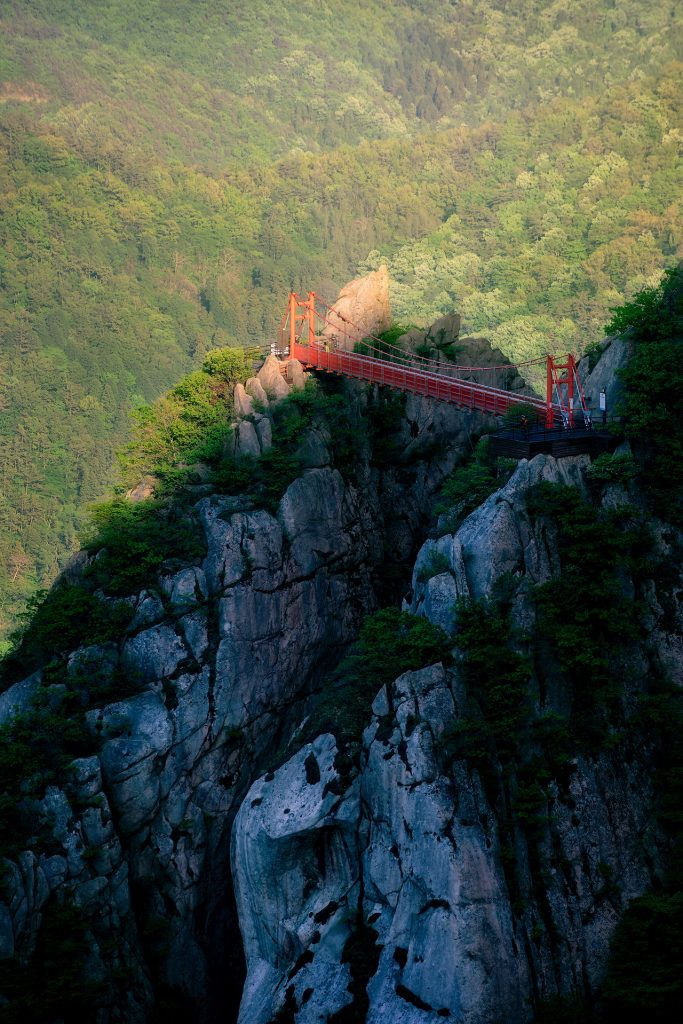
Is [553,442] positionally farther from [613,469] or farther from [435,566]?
[435,566]

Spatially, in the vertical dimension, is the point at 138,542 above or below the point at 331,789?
above

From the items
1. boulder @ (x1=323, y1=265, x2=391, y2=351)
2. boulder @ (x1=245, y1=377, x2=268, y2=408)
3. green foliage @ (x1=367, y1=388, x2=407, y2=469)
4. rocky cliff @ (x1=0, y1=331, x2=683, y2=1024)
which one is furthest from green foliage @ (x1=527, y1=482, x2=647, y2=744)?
boulder @ (x1=323, y1=265, x2=391, y2=351)

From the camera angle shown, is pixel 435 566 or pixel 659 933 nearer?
pixel 659 933

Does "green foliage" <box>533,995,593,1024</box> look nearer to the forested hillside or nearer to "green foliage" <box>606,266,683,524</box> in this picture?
"green foliage" <box>606,266,683,524</box>

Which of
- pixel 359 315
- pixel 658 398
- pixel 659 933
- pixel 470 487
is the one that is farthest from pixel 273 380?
pixel 659 933

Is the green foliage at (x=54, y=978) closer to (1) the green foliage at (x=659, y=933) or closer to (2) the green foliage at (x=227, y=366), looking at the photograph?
(1) the green foliage at (x=659, y=933)

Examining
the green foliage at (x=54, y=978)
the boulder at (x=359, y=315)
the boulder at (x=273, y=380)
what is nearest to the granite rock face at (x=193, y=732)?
the green foliage at (x=54, y=978)

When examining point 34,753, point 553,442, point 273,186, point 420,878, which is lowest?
point 420,878

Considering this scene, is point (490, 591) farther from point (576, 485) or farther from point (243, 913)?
point (243, 913)
